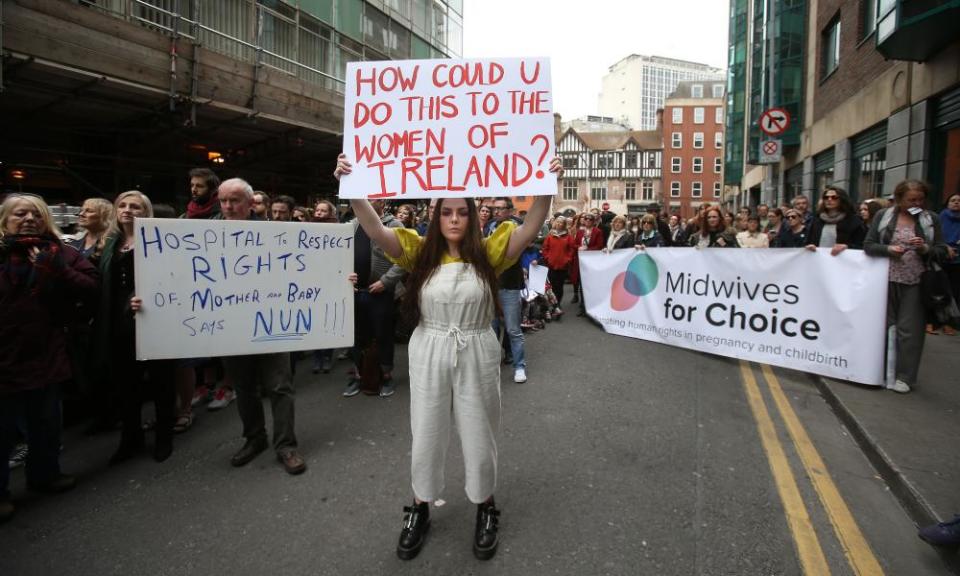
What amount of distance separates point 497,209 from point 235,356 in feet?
15.5

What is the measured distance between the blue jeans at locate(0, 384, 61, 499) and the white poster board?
576 millimetres

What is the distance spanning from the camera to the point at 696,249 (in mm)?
6711

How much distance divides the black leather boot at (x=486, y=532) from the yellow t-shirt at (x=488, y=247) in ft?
3.97

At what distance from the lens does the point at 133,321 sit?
364 cm

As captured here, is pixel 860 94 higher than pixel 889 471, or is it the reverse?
pixel 860 94

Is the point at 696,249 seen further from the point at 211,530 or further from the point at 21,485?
the point at 21,485

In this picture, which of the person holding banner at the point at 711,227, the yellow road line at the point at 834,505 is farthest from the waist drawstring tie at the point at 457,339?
the person holding banner at the point at 711,227

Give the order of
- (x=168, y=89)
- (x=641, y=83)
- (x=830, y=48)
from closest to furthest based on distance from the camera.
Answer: (x=168, y=89) < (x=830, y=48) < (x=641, y=83)

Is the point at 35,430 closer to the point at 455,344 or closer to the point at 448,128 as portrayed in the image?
the point at 455,344

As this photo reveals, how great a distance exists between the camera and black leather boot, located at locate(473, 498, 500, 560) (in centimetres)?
254

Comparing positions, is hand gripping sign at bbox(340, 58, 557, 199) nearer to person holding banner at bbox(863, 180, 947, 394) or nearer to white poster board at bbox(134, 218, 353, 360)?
white poster board at bbox(134, 218, 353, 360)

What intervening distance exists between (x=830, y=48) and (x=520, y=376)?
52.8 feet

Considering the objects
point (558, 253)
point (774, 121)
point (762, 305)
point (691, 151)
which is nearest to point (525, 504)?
point (762, 305)

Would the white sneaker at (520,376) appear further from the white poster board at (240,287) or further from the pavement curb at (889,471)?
the pavement curb at (889,471)
